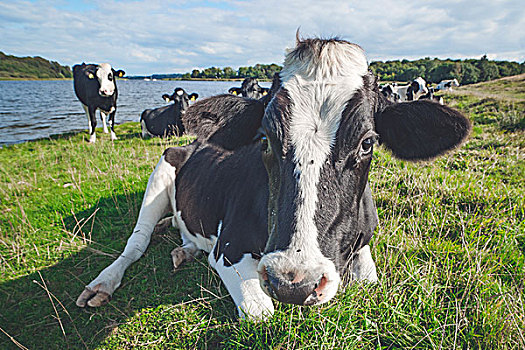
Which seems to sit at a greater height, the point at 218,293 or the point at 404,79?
the point at 404,79

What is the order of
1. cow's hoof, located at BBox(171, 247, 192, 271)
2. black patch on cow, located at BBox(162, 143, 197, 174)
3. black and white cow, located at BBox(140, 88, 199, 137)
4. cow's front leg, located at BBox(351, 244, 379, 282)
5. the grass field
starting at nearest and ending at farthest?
the grass field, cow's front leg, located at BBox(351, 244, 379, 282), cow's hoof, located at BBox(171, 247, 192, 271), black patch on cow, located at BBox(162, 143, 197, 174), black and white cow, located at BBox(140, 88, 199, 137)

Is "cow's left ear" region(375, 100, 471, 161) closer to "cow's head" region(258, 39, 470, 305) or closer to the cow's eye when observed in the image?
"cow's head" region(258, 39, 470, 305)

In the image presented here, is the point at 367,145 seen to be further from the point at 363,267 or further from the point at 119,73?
the point at 119,73

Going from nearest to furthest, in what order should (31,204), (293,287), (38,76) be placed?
(293,287), (31,204), (38,76)

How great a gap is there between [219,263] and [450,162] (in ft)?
16.7

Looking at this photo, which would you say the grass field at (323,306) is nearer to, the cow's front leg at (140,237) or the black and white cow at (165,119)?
the cow's front leg at (140,237)

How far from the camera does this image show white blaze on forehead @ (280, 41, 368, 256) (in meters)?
1.68

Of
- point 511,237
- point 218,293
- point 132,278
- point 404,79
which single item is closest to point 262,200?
point 218,293

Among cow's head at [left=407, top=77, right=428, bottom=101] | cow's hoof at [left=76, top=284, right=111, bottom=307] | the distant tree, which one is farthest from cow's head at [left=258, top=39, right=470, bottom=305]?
the distant tree

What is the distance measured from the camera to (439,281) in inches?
98.1

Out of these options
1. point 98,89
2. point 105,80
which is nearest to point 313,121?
point 98,89

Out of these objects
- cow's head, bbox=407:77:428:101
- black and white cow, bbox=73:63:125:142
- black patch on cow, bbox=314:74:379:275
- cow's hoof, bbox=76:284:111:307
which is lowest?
cow's hoof, bbox=76:284:111:307

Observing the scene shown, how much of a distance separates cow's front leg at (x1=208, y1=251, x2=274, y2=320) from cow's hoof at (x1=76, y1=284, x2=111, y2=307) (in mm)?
1096

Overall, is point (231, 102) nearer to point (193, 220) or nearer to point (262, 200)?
point (262, 200)
